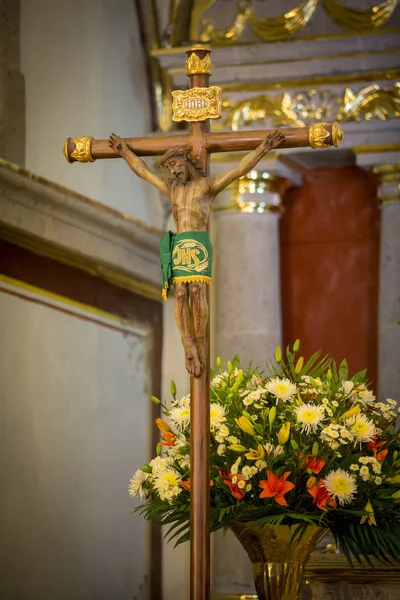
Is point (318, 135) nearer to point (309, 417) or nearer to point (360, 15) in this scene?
point (309, 417)

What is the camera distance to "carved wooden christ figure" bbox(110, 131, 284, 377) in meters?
3.19

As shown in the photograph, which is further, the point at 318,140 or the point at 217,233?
the point at 217,233

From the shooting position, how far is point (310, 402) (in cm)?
337

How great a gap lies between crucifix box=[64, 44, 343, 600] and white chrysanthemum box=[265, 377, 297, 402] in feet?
0.83

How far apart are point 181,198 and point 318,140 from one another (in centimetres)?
40

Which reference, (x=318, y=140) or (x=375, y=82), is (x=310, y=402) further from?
(x=375, y=82)

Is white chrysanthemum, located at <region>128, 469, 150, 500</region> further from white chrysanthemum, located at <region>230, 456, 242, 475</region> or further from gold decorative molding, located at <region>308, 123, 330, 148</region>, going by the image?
gold decorative molding, located at <region>308, 123, 330, 148</region>

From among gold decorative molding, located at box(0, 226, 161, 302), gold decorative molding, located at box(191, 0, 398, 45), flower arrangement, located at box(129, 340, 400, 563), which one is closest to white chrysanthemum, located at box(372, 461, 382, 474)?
flower arrangement, located at box(129, 340, 400, 563)

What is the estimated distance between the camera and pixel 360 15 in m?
5.24

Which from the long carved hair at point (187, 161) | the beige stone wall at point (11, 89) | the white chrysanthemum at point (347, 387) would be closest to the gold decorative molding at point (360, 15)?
the beige stone wall at point (11, 89)

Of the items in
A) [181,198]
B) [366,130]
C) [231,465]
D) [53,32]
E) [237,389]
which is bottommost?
[231,465]

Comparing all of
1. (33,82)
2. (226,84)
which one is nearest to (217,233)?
(226,84)

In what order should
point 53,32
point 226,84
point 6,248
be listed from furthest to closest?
point 226,84, point 53,32, point 6,248

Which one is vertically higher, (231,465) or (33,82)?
(33,82)
